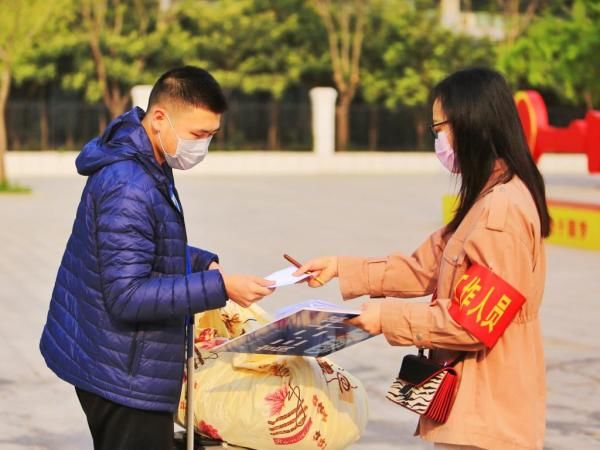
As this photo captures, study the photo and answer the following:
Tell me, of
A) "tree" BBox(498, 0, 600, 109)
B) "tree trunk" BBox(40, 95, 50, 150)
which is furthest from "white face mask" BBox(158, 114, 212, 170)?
"tree trunk" BBox(40, 95, 50, 150)

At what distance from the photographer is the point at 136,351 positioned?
328 cm

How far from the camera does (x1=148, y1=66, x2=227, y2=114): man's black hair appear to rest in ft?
11.0

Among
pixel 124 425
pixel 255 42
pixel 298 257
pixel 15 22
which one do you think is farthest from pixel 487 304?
pixel 255 42

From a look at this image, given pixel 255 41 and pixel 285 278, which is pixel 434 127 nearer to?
pixel 285 278

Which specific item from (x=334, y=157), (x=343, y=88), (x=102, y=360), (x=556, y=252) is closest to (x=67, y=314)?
(x=102, y=360)

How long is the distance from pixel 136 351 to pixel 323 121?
2952 cm

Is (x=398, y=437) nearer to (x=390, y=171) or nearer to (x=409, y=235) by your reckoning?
(x=409, y=235)

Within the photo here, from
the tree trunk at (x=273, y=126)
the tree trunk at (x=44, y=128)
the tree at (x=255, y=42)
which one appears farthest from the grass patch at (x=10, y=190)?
the tree trunk at (x=273, y=126)

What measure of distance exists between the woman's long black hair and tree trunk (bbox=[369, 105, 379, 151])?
31.7 m

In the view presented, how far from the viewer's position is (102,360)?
10.8 ft

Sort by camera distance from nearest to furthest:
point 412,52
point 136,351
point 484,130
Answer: point 484,130 < point 136,351 < point 412,52

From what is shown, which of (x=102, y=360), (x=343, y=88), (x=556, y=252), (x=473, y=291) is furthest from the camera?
(x=343, y=88)

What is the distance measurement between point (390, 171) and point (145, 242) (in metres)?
29.7

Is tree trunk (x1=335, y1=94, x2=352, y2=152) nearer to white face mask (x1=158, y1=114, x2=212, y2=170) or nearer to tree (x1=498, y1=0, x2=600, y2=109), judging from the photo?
tree (x1=498, y1=0, x2=600, y2=109)
